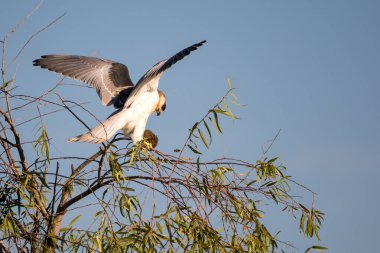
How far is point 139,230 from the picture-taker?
11.5ft

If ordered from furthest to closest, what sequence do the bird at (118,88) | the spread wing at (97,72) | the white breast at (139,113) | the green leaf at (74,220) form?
the spread wing at (97,72)
the white breast at (139,113)
the bird at (118,88)
the green leaf at (74,220)

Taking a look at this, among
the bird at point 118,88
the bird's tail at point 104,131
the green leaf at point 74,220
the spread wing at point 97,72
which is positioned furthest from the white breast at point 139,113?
the green leaf at point 74,220

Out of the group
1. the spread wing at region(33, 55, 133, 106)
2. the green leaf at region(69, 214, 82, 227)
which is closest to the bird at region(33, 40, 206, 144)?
the spread wing at region(33, 55, 133, 106)

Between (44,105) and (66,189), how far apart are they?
2.06 feet

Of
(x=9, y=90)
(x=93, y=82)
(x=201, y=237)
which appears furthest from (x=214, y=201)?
(x=93, y=82)

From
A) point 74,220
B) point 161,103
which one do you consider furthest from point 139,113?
point 74,220

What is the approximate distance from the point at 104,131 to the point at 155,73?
702 mm

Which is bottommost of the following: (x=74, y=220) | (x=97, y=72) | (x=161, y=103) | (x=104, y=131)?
Answer: (x=74, y=220)

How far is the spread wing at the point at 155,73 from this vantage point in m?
4.83

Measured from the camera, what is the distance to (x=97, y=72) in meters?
6.37

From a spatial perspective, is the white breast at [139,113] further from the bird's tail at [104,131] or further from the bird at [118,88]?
the bird's tail at [104,131]

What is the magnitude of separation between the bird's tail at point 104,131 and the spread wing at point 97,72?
0.69 m

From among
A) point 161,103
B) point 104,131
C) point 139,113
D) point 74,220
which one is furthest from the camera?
point 161,103

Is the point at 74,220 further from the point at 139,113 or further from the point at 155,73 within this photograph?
the point at 139,113
